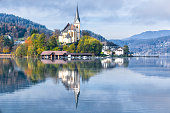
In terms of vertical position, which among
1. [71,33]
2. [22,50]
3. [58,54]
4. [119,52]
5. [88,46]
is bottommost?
[58,54]

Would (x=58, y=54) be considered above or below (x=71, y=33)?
below

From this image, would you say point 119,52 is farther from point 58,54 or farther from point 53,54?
point 53,54

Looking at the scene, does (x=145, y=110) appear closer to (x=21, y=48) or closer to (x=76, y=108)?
(x=76, y=108)

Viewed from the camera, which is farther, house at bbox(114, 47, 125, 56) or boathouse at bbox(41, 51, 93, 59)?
house at bbox(114, 47, 125, 56)

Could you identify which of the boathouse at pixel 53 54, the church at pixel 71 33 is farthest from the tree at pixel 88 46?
the church at pixel 71 33

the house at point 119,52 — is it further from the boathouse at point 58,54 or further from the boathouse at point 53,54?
the boathouse at point 53,54

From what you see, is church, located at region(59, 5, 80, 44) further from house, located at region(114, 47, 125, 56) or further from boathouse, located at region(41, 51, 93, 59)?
boathouse, located at region(41, 51, 93, 59)

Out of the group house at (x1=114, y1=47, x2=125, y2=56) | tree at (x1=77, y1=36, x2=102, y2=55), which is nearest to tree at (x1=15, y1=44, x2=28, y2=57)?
tree at (x1=77, y1=36, x2=102, y2=55)

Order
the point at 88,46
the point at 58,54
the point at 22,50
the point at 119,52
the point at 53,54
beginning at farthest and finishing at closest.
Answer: the point at 119,52, the point at 22,50, the point at 88,46, the point at 53,54, the point at 58,54

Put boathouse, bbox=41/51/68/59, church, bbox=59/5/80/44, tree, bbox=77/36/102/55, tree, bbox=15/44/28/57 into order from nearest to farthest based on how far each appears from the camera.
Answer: boathouse, bbox=41/51/68/59
tree, bbox=77/36/102/55
tree, bbox=15/44/28/57
church, bbox=59/5/80/44

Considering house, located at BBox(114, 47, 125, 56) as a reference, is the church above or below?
above

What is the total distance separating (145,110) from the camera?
55.6ft

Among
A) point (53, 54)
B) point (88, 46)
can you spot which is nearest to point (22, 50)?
point (53, 54)

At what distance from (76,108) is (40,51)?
104m
